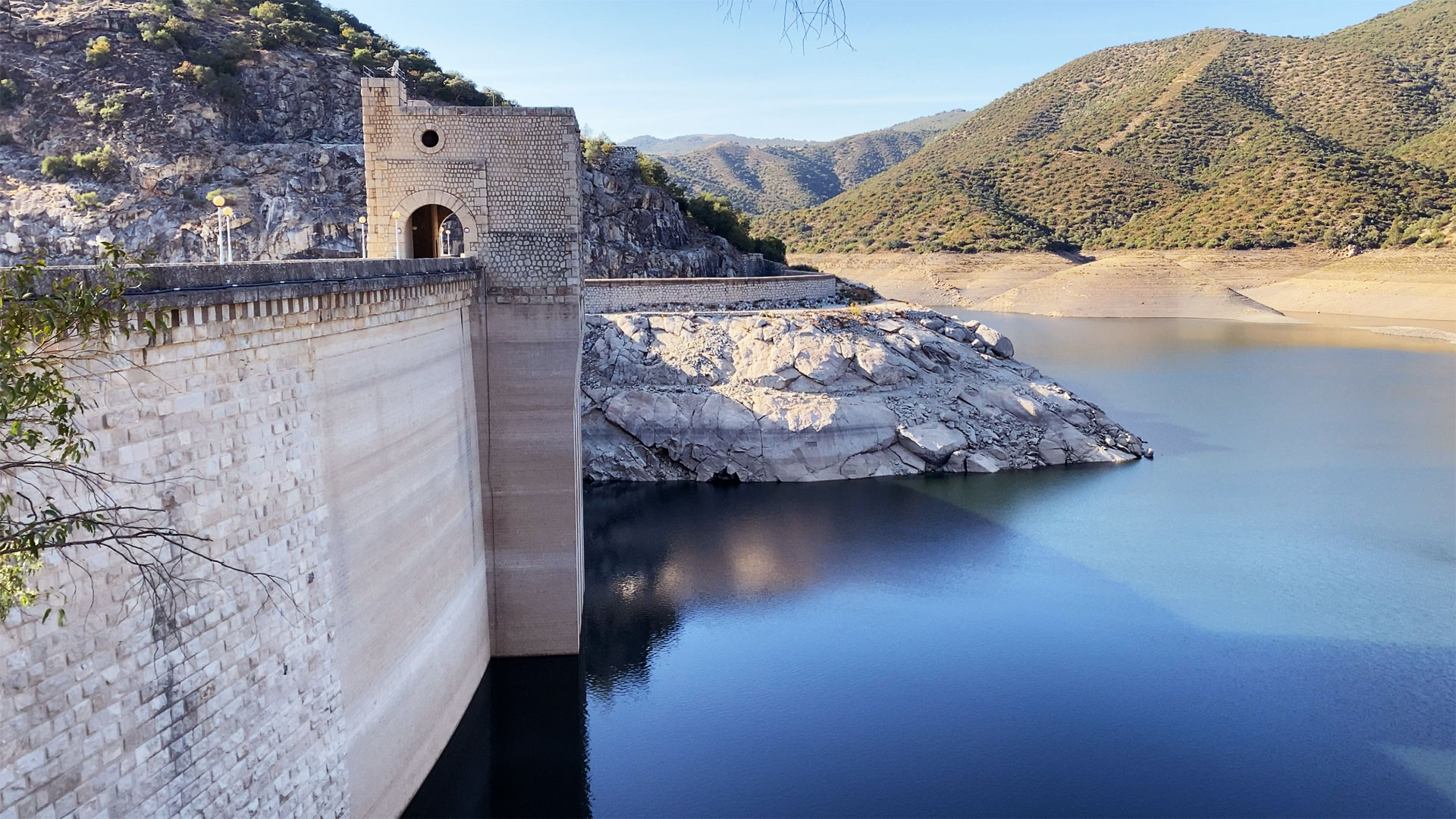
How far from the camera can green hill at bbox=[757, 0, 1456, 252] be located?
65.6m

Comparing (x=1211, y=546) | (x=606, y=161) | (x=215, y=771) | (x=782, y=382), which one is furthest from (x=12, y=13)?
(x=1211, y=546)

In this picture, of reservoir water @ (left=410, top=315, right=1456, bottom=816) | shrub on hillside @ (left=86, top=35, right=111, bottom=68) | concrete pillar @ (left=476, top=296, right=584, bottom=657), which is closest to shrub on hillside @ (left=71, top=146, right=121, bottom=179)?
shrub on hillside @ (left=86, top=35, right=111, bottom=68)

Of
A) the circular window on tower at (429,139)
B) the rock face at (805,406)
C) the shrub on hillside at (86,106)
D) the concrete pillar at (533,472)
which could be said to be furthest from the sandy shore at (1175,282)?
the circular window on tower at (429,139)

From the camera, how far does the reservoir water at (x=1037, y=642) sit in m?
12.8

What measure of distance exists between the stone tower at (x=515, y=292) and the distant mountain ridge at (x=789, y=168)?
295 feet

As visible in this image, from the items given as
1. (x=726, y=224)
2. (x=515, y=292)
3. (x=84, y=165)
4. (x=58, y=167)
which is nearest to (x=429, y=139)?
(x=515, y=292)

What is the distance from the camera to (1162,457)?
30.9 metres

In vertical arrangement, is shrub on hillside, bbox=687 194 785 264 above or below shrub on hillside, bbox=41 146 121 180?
below

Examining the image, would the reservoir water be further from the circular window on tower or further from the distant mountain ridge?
the distant mountain ridge

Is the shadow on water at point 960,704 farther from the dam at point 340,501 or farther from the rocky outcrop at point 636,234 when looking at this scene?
the rocky outcrop at point 636,234

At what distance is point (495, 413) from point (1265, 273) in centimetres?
6448

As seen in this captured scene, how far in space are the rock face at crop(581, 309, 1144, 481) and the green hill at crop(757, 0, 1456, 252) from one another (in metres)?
40.5

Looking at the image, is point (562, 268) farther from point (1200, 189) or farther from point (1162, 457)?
point (1200, 189)

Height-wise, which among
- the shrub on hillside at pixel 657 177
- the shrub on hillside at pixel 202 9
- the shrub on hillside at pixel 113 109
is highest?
the shrub on hillside at pixel 202 9
